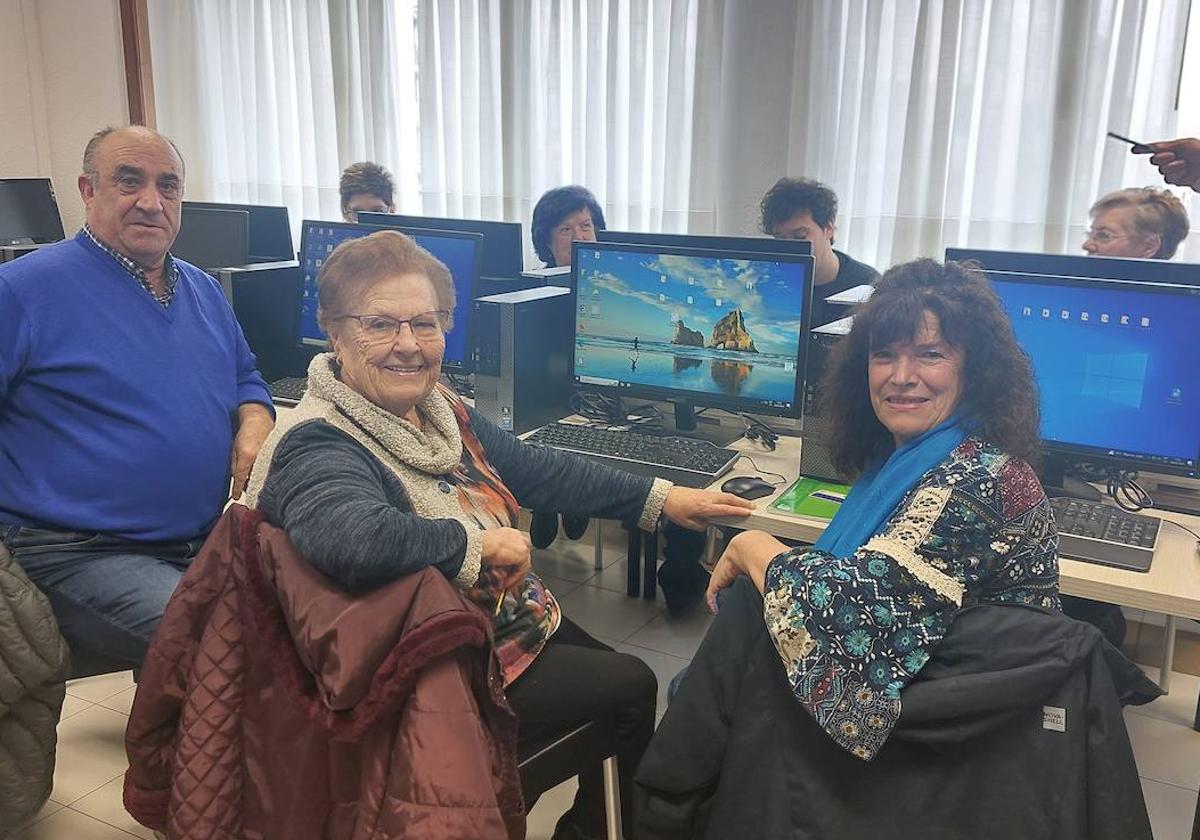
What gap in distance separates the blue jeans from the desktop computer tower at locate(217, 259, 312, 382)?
1121 millimetres

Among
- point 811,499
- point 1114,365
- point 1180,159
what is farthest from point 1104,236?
point 811,499

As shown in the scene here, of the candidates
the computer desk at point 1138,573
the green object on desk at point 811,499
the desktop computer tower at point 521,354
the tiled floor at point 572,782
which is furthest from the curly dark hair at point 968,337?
the tiled floor at point 572,782

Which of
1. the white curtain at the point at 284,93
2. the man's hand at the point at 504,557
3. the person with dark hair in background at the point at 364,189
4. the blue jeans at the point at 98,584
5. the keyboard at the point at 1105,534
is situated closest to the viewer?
the man's hand at the point at 504,557

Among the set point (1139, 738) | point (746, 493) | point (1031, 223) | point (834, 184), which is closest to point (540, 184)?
point (834, 184)

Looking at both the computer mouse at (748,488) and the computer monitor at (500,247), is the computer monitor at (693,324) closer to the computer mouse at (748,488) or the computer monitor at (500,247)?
the computer mouse at (748,488)

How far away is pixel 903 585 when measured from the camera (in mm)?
1221

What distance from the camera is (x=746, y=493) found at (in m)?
2.08

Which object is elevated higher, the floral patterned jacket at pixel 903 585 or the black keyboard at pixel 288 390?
the floral patterned jacket at pixel 903 585

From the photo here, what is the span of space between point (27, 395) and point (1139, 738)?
266 centimetres

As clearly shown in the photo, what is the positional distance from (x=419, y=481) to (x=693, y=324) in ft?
3.44

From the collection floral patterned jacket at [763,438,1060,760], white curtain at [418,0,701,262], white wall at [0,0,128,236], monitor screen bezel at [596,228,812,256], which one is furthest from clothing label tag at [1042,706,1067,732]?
white wall at [0,0,128,236]

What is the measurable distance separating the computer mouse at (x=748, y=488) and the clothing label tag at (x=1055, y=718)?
1008 millimetres

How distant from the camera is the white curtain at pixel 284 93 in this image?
4758mm

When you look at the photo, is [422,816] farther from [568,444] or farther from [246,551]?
[568,444]
